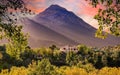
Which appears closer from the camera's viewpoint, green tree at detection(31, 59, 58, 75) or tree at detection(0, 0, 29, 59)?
tree at detection(0, 0, 29, 59)

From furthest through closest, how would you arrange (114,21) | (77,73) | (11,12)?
(77,73) < (114,21) < (11,12)

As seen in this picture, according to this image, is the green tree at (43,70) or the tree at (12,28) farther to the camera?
the green tree at (43,70)

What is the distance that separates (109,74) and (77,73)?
1206cm

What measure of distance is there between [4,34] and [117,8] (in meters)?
6.11

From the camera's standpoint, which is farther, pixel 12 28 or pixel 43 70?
pixel 43 70

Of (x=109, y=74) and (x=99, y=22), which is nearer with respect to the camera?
(x=99, y=22)

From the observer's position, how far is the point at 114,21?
1883 centimetres

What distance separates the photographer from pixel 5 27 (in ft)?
54.7

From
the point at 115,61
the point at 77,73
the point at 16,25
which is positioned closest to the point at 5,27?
the point at 16,25

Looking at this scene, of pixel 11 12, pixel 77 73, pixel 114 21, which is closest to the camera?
pixel 11 12

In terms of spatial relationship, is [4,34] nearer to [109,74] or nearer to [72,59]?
[109,74]

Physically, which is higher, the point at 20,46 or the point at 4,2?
the point at 4,2

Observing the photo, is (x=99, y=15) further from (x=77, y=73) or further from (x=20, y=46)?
(x=77, y=73)

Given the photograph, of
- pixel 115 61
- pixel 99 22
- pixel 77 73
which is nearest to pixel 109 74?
pixel 77 73
